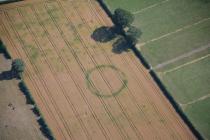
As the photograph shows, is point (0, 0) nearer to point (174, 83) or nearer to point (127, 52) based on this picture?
point (127, 52)

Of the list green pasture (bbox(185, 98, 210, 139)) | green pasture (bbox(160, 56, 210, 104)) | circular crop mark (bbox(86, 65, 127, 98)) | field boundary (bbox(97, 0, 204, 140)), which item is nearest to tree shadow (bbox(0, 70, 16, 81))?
circular crop mark (bbox(86, 65, 127, 98))

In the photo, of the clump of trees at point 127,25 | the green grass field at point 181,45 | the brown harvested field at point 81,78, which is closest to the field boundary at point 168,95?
the brown harvested field at point 81,78

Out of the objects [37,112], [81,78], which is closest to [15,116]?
[37,112]

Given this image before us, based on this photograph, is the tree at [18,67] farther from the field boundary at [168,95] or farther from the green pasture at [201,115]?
the green pasture at [201,115]

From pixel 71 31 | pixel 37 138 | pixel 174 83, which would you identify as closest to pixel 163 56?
pixel 174 83

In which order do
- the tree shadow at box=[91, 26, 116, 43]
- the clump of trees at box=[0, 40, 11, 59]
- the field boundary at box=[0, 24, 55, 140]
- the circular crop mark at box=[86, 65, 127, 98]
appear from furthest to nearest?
the tree shadow at box=[91, 26, 116, 43], the clump of trees at box=[0, 40, 11, 59], the circular crop mark at box=[86, 65, 127, 98], the field boundary at box=[0, 24, 55, 140]

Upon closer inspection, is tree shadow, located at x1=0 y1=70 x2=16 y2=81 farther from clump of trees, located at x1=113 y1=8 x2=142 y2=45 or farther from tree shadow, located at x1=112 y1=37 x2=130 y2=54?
clump of trees, located at x1=113 y1=8 x2=142 y2=45

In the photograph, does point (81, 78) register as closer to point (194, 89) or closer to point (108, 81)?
point (108, 81)
